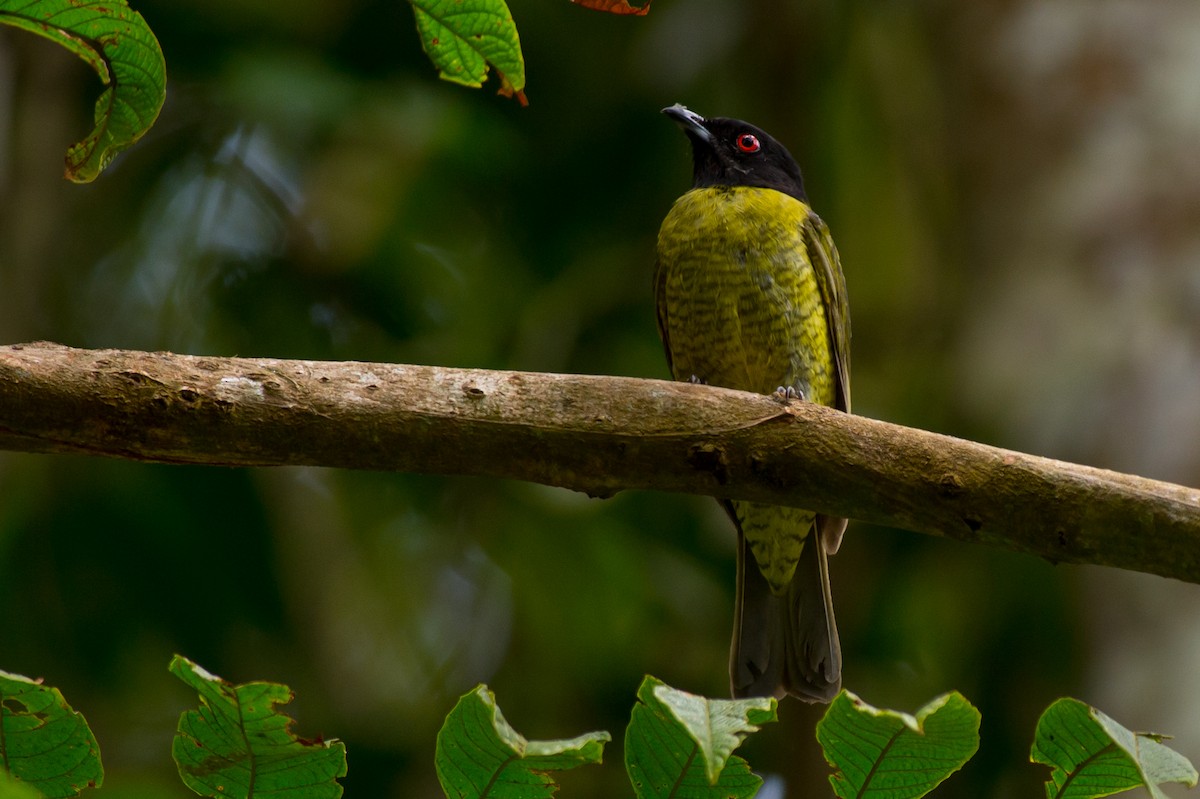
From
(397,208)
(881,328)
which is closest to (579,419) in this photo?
(397,208)

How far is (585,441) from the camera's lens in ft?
8.91

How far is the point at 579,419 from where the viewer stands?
272 centimetres

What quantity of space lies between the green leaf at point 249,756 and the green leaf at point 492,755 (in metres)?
0.14

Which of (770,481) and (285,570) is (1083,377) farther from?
(285,570)

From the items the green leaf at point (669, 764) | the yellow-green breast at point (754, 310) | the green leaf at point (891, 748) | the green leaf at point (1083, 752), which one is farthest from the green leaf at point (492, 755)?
the yellow-green breast at point (754, 310)

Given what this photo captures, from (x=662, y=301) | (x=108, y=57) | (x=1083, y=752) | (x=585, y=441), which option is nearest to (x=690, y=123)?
(x=662, y=301)

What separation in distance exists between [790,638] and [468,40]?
3035mm

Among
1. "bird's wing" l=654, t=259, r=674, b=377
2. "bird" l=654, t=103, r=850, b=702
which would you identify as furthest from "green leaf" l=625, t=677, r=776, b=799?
"bird's wing" l=654, t=259, r=674, b=377

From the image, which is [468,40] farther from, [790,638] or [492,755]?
[790,638]

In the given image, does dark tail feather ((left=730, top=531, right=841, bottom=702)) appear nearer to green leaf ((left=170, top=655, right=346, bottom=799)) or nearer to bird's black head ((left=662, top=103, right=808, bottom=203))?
bird's black head ((left=662, top=103, right=808, bottom=203))

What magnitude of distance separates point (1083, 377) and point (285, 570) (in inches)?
131

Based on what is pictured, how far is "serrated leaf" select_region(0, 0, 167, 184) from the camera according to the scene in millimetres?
2006

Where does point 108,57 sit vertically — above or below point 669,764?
above

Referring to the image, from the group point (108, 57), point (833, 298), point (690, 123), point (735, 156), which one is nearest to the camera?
point (108, 57)
